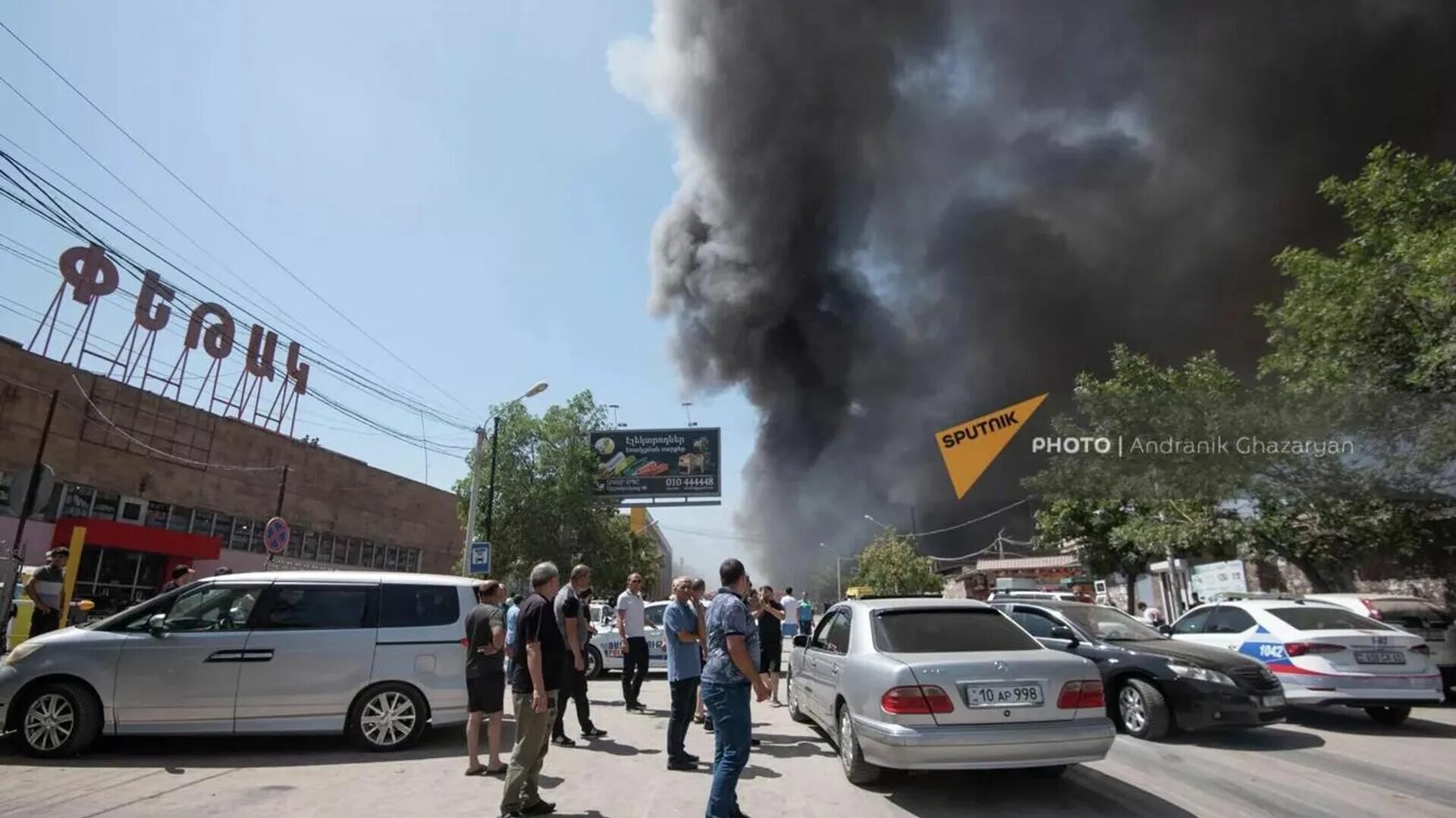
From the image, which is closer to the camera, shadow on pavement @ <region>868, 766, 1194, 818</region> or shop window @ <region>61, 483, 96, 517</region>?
shadow on pavement @ <region>868, 766, 1194, 818</region>

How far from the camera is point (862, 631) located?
539 centimetres

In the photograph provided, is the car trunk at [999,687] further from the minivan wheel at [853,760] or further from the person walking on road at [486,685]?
the person walking on road at [486,685]

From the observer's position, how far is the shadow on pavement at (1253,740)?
666cm

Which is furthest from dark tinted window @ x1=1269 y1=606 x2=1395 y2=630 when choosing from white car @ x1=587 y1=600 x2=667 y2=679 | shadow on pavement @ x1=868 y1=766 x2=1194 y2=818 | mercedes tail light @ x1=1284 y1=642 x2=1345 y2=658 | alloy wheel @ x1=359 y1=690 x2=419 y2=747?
alloy wheel @ x1=359 y1=690 x2=419 y2=747

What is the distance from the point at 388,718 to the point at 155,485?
61.0 feet

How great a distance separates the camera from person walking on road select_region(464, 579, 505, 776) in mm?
5660

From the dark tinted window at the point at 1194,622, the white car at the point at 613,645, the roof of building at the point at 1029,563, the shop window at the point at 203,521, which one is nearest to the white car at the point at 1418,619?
the dark tinted window at the point at 1194,622

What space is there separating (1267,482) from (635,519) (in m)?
22.7

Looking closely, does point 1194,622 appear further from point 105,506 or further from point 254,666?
point 105,506

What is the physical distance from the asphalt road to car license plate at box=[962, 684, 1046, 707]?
0.69 metres

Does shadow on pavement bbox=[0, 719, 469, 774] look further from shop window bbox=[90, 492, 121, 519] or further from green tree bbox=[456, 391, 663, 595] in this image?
green tree bbox=[456, 391, 663, 595]

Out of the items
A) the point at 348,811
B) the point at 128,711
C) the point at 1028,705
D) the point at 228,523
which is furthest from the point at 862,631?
the point at 228,523

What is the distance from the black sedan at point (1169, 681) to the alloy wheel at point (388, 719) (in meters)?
6.38

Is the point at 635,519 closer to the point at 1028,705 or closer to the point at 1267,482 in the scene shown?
the point at 1267,482
